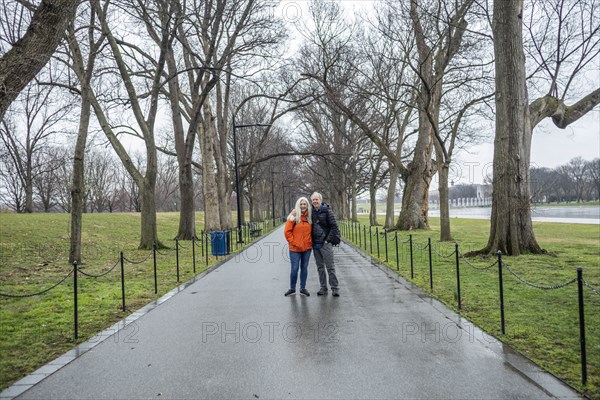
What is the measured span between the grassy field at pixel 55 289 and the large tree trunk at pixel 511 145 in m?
8.87

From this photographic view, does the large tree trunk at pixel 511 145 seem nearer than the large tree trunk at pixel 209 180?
Yes

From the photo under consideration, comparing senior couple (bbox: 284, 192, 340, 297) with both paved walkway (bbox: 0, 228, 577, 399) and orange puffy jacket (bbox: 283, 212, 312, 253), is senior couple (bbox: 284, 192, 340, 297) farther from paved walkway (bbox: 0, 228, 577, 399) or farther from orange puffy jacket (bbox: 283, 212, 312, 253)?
paved walkway (bbox: 0, 228, 577, 399)

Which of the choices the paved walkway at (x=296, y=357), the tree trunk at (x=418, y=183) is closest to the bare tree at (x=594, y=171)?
the tree trunk at (x=418, y=183)

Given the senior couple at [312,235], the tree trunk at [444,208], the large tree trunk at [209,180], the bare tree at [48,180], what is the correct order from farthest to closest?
the bare tree at [48,180]
the large tree trunk at [209,180]
the tree trunk at [444,208]
the senior couple at [312,235]

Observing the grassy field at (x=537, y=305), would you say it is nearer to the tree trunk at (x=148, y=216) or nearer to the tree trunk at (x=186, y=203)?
the tree trunk at (x=148, y=216)

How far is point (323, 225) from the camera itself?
29.5 ft

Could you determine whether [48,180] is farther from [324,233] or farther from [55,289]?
[324,233]


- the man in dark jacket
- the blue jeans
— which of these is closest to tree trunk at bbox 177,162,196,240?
the blue jeans

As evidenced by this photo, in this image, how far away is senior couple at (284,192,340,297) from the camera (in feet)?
29.2

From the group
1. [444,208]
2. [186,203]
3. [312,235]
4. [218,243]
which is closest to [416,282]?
[312,235]

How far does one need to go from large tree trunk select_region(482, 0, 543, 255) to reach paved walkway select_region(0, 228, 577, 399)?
6.49m

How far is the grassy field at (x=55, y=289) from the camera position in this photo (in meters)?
5.84

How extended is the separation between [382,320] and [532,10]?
47.6ft

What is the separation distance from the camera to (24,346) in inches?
229
